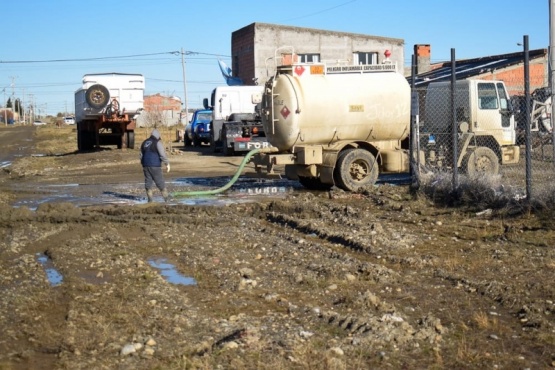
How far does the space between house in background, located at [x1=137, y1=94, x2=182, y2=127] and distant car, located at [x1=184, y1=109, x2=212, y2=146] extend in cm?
1429

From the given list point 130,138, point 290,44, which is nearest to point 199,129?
point 130,138

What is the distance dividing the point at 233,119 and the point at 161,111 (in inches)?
1529

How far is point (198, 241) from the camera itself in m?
11.6

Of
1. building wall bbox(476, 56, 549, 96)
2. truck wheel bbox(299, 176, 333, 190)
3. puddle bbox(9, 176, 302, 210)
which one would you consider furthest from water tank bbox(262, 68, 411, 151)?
building wall bbox(476, 56, 549, 96)

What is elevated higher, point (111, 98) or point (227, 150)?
point (111, 98)

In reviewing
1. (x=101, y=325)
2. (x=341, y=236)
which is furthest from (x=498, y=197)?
(x=101, y=325)

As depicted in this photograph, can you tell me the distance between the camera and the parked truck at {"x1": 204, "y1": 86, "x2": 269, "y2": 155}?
31.0 meters

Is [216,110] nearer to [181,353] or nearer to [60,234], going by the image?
[60,234]

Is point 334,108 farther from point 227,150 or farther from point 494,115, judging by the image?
point 227,150

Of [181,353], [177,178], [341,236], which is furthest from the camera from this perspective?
[177,178]

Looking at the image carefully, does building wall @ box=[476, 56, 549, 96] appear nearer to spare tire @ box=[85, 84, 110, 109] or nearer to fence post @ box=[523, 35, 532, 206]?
spare tire @ box=[85, 84, 110, 109]

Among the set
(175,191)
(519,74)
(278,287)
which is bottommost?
(278,287)

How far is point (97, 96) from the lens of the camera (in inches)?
1377

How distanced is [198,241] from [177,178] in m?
11.9
